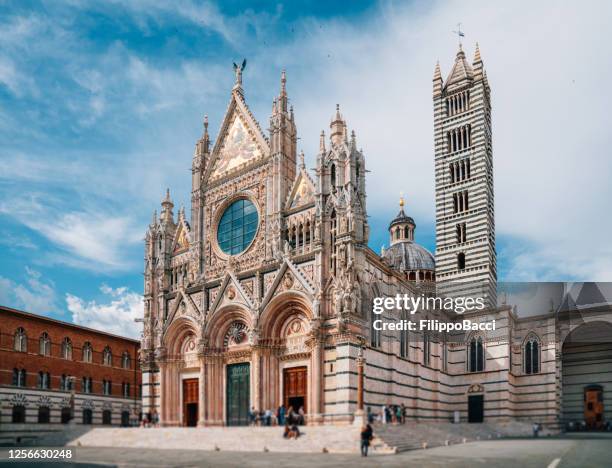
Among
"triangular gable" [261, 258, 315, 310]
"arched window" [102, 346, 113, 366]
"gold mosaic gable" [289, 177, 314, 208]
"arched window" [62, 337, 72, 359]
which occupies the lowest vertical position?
"arched window" [102, 346, 113, 366]

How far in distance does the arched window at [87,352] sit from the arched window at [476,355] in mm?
28871

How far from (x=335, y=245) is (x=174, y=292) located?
539 inches

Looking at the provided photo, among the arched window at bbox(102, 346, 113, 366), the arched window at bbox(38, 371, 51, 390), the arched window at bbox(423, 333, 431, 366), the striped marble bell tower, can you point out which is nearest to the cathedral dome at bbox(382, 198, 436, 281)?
the striped marble bell tower

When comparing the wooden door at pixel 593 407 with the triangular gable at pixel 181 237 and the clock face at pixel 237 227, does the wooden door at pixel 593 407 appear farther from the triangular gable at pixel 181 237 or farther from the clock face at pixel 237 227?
the triangular gable at pixel 181 237

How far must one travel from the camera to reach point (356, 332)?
A: 3186cm

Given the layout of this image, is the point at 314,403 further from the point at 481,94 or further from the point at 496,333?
the point at 481,94

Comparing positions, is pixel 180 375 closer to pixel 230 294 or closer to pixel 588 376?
pixel 230 294

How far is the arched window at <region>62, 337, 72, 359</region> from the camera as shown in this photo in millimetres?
46688

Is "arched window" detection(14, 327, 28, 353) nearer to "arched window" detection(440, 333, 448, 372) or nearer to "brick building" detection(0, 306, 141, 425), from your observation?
Result: "brick building" detection(0, 306, 141, 425)

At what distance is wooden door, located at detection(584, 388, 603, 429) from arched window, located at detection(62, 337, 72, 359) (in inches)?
1590

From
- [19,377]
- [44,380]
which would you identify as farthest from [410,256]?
[19,377]

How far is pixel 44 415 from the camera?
4434cm

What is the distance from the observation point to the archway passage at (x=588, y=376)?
1982 inches

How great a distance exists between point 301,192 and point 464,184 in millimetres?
19419
